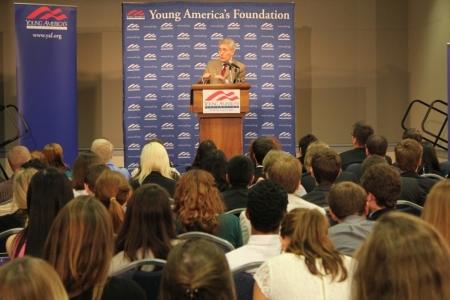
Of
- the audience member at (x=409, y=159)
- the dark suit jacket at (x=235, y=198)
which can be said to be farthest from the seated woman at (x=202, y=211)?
the audience member at (x=409, y=159)

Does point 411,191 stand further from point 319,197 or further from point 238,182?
point 238,182

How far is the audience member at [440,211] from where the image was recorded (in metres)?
2.68

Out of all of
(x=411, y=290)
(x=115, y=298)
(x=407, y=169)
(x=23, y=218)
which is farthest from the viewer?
(x=407, y=169)

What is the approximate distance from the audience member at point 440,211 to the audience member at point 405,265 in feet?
3.70

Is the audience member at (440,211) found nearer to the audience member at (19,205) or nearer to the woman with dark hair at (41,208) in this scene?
the woman with dark hair at (41,208)

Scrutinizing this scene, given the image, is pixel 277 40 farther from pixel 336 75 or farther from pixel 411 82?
pixel 411 82

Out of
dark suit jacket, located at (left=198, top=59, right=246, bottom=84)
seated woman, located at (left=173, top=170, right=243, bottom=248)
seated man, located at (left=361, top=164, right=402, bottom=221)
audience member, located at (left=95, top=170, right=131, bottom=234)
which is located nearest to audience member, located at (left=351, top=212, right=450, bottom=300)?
seated woman, located at (left=173, top=170, right=243, bottom=248)

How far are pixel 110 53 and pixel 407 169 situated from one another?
25.5 feet

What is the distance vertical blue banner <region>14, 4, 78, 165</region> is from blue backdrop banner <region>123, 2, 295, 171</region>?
2.93 ft

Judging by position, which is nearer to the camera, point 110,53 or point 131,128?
point 131,128

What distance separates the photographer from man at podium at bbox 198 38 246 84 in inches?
336

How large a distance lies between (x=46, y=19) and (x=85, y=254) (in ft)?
26.1

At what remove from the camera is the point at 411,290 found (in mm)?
1562

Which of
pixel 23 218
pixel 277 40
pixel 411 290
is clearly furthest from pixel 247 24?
pixel 411 290
